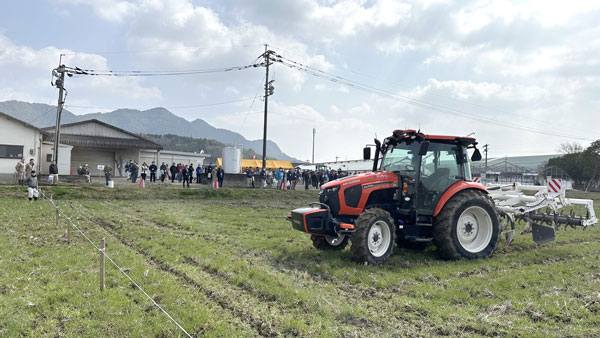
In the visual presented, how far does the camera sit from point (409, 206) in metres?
8.27

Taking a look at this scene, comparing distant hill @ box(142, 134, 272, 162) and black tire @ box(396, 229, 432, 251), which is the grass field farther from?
distant hill @ box(142, 134, 272, 162)

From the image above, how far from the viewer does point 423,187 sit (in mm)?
8367

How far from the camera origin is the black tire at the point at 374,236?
24.3 ft

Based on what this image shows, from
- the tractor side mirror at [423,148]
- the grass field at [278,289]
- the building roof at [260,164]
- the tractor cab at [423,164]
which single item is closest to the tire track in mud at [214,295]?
the grass field at [278,289]

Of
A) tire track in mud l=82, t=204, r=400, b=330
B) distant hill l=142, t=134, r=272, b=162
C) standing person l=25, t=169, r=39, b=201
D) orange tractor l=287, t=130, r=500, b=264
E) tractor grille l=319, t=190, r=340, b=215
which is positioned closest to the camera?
tire track in mud l=82, t=204, r=400, b=330

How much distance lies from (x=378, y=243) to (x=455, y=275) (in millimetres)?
1522

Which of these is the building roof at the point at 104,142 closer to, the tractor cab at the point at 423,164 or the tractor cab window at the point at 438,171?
the tractor cab at the point at 423,164

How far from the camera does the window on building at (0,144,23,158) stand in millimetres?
29938

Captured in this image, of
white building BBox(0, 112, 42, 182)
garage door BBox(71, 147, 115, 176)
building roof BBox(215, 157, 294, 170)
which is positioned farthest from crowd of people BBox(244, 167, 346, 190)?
garage door BBox(71, 147, 115, 176)

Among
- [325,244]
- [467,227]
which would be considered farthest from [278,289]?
[467,227]

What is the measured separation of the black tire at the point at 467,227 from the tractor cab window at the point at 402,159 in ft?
3.65

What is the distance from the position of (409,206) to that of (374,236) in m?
1.11

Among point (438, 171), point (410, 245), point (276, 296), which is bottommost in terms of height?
point (276, 296)

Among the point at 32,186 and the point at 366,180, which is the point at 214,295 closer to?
the point at 366,180
